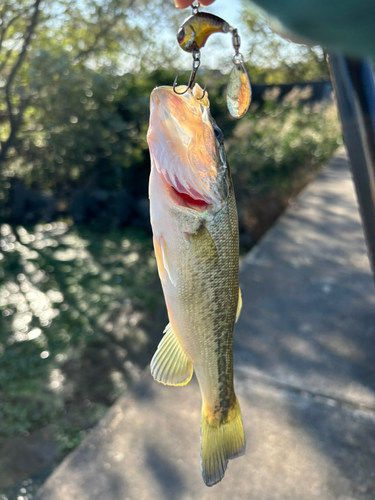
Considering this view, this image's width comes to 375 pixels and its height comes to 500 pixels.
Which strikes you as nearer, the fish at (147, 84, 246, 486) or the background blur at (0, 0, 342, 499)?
the fish at (147, 84, 246, 486)

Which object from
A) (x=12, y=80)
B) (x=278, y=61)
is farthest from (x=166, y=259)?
(x=278, y=61)

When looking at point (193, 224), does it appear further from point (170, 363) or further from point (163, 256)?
point (170, 363)

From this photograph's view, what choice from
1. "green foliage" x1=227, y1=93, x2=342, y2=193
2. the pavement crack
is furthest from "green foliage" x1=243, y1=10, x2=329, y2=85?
the pavement crack

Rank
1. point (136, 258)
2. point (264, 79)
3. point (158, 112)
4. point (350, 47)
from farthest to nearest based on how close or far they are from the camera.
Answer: point (264, 79) < point (136, 258) < point (158, 112) < point (350, 47)

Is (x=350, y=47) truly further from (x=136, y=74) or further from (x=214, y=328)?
(x=136, y=74)

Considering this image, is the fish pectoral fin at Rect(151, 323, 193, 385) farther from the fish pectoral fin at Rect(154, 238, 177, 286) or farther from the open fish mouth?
the open fish mouth

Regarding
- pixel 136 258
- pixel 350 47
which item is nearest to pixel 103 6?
pixel 136 258

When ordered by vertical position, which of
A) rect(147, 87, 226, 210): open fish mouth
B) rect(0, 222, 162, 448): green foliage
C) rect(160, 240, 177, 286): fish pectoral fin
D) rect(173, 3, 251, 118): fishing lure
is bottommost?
rect(0, 222, 162, 448): green foliage

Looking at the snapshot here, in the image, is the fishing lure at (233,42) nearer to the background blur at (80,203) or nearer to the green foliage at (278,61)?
the background blur at (80,203)
